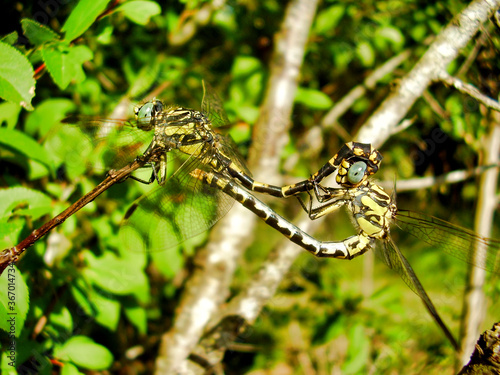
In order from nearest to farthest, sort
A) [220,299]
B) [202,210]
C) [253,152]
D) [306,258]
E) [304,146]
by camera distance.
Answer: [202,210]
[220,299]
[253,152]
[304,146]
[306,258]

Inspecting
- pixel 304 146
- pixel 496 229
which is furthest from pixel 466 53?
pixel 496 229

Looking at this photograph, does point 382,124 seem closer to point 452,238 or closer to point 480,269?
point 452,238

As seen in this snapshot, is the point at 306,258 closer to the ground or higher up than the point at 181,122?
higher up

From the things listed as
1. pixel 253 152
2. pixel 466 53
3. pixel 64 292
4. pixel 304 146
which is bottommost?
pixel 64 292

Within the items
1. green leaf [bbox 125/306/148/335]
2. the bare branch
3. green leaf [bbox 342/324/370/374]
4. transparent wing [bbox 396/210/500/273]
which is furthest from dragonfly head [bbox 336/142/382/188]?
green leaf [bbox 125/306/148/335]

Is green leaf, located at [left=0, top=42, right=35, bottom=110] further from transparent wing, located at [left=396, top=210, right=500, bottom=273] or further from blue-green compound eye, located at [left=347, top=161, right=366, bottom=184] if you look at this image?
transparent wing, located at [left=396, top=210, right=500, bottom=273]

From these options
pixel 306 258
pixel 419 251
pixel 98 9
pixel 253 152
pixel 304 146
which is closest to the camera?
pixel 98 9

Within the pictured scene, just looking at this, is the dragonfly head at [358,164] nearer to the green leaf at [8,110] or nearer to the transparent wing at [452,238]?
the transparent wing at [452,238]

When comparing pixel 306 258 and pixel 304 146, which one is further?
pixel 306 258

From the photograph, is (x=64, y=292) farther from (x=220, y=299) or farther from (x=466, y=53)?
(x=466, y=53)
